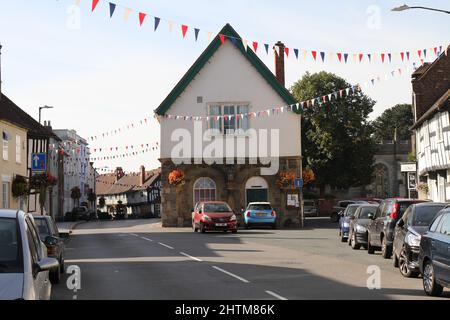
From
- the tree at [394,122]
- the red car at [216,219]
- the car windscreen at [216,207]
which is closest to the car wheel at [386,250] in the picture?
the red car at [216,219]

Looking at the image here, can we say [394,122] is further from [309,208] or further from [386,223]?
[386,223]

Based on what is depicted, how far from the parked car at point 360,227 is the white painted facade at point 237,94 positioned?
723 inches

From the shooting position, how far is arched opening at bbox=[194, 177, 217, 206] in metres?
43.3

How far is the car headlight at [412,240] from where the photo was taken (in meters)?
14.5

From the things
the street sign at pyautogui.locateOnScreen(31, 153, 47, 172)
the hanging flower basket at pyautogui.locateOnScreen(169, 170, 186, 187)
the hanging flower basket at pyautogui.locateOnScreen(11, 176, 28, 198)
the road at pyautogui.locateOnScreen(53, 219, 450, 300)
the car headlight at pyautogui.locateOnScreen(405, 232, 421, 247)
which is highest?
the street sign at pyautogui.locateOnScreen(31, 153, 47, 172)

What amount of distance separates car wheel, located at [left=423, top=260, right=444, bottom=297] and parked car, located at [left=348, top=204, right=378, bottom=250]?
35.1 feet

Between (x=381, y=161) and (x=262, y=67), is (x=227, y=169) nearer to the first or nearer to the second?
(x=262, y=67)

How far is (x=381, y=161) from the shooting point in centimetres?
9088

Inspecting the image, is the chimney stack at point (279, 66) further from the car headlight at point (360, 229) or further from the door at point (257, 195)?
the car headlight at point (360, 229)

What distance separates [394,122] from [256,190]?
62.7 meters

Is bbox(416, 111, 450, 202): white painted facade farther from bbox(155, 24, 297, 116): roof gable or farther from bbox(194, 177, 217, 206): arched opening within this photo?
bbox(194, 177, 217, 206): arched opening

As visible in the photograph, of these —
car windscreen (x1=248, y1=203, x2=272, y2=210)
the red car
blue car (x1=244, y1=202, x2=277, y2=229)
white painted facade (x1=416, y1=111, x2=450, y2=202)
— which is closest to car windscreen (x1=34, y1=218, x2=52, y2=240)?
the red car

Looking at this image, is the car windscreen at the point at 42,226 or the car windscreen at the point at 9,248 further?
the car windscreen at the point at 42,226

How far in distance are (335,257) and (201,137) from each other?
23.4 m
